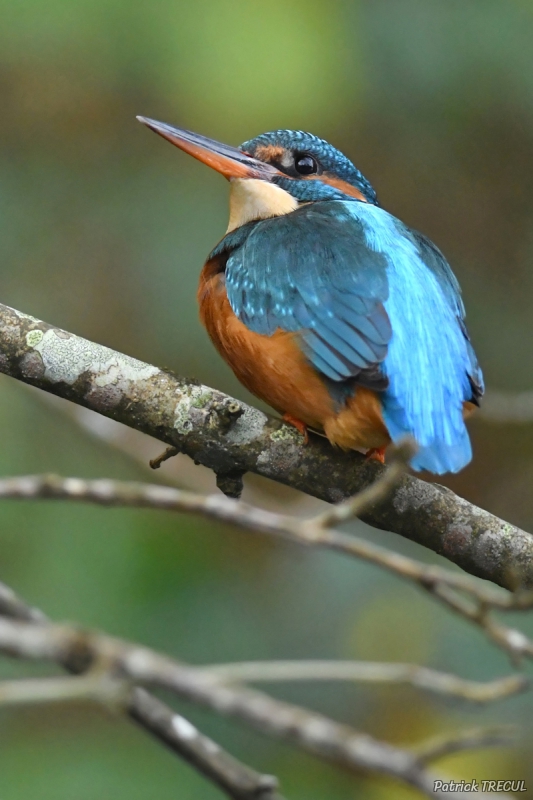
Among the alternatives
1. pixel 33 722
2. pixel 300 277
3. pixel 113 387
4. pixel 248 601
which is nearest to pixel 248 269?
pixel 300 277

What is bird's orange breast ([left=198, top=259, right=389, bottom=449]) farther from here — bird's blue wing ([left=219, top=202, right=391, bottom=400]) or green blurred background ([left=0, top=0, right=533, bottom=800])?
green blurred background ([left=0, top=0, right=533, bottom=800])

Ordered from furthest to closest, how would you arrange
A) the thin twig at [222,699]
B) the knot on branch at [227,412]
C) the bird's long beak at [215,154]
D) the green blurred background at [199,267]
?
the green blurred background at [199,267]
the bird's long beak at [215,154]
the knot on branch at [227,412]
the thin twig at [222,699]

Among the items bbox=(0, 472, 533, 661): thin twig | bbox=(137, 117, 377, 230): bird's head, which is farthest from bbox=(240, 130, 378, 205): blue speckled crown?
bbox=(0, 472, 533, 661): thin twig

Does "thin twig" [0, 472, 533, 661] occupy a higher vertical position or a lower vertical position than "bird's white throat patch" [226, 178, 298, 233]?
lower

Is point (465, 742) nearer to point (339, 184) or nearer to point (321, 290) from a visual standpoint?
point (321, 290)

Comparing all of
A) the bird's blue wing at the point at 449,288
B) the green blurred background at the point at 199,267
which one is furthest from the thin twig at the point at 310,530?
the green blurred background at the point at 199,267

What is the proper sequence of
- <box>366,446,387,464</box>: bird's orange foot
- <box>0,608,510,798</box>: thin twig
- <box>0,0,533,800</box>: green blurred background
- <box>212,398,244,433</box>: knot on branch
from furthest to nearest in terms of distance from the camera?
<box>0,0,533,800</box>: green blurred background, <box>366,446,387,464</box>: bird's orange foot, <box>212,398,244,433</box>: knot on branch, <box>0,608,510,798</box>: thin twig

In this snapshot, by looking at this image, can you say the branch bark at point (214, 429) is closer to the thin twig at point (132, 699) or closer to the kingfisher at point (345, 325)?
the kingfisher at point (345, 325)

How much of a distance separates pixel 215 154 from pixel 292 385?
934 millimetres

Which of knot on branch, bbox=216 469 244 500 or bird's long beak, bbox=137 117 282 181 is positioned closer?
knot on branch, bbox=216 469 244 500

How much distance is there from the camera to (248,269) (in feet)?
8.07

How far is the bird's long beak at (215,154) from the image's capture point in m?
2.78

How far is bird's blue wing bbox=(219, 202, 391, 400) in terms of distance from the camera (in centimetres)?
217

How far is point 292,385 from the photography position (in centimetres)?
224
